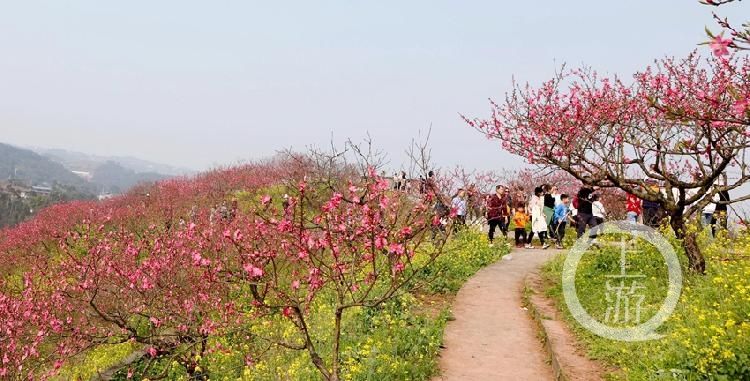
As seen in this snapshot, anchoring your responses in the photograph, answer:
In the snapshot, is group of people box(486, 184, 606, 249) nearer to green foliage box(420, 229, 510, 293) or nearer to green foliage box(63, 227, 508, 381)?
green foliage box(420, 229, 510, 293)

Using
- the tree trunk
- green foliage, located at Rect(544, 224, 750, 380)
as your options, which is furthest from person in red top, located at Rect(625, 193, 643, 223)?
the tree trunk

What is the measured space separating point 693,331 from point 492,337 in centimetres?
262

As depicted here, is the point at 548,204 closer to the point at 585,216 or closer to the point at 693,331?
the point at 585,216

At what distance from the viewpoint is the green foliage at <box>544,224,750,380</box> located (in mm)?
5117

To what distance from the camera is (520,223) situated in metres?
15.3

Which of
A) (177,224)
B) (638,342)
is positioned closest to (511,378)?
(638,342)

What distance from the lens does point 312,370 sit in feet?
22.2

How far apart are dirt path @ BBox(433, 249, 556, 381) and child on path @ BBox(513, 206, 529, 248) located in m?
4.19

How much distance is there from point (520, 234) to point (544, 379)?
33.2 ft

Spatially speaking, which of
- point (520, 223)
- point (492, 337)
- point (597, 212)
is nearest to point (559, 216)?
point (520, 223)

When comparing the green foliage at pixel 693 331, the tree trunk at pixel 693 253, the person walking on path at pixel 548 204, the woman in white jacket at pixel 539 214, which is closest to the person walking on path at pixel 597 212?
the person walking on path at pixel 548 204

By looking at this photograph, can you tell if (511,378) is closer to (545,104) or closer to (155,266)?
(545,104)

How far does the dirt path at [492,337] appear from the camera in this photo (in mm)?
6383

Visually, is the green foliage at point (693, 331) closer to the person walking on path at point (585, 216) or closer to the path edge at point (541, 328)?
the path edge at point (541, 328)
